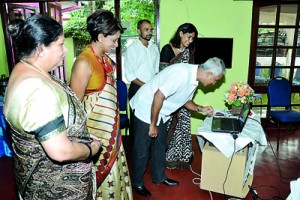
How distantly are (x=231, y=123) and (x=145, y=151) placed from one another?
31.4 inches

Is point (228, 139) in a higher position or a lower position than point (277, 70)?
lower

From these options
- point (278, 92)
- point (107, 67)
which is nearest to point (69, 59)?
point (278, 92)

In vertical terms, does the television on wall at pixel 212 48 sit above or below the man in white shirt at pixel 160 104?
above

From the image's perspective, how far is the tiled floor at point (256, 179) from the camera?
7.97 ft

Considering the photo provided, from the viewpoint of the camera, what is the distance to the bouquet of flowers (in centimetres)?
244

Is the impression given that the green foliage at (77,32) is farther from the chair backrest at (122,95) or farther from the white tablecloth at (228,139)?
the white tablecloth at (228,139)

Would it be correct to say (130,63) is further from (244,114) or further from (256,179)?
(256,179)

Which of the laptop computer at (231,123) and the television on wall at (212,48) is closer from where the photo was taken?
the laptop computer at (231,123)

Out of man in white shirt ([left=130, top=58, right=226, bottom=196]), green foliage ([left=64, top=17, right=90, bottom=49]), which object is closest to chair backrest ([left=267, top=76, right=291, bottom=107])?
man in white shirt ([left=130, top=58, right=226, bottom=196])

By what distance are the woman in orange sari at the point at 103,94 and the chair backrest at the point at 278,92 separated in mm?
2575

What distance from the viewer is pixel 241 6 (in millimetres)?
3545

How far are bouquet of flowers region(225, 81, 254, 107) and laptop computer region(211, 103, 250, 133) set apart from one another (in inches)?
2.4

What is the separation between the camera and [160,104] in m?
1.98

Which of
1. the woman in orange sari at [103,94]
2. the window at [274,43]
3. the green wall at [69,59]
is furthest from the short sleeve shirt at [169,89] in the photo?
the green wall at [69,59]
